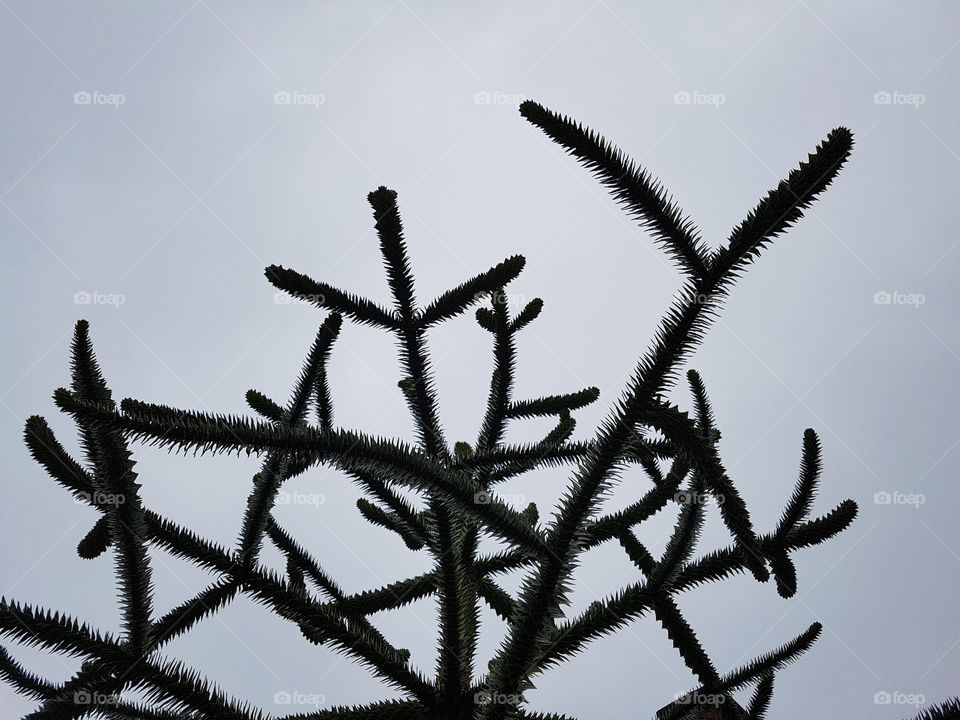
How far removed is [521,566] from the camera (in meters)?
5.77

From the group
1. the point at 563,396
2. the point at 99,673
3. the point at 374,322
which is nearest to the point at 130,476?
the point at 99,673

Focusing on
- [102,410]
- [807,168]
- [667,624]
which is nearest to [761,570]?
[667,624]

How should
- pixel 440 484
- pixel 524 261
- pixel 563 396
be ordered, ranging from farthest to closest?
pixel 563 396, pixel 524 261, pixel 440 484

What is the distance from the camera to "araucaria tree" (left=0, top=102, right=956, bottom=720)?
228cm

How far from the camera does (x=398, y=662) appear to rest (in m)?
3.23

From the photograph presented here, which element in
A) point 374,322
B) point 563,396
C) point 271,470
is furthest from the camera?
point 563,396

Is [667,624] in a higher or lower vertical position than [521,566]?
lower

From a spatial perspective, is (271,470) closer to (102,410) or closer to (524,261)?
(102,410)

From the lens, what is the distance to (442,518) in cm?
339

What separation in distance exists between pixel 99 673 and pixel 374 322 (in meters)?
2.59

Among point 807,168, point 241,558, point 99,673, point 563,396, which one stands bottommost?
point 99,673

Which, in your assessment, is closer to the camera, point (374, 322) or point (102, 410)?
point (102, 410)

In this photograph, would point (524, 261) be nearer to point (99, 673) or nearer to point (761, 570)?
point (761, 570)

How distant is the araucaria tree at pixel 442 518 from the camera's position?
2.28 metres
